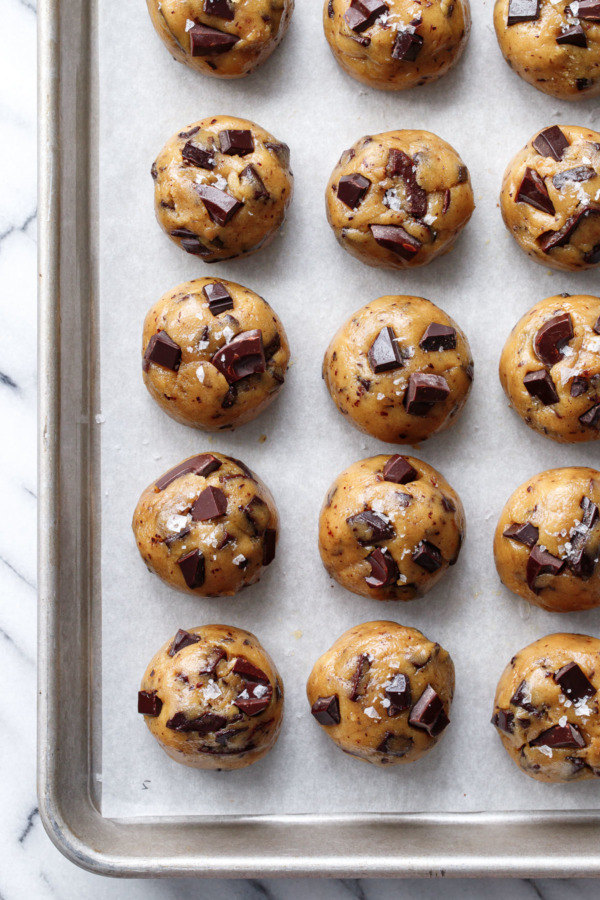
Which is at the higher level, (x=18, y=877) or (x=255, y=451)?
(x=255, y=451)

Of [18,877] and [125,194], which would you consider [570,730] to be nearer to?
[18,877]

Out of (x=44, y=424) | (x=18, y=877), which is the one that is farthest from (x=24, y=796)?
(x=44, y=424)

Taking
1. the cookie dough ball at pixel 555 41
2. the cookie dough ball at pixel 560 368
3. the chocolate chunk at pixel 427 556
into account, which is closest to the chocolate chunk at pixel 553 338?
the cookie dough ball at pixel 560 368

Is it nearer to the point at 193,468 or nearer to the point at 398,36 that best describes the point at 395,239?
the point at 398,36

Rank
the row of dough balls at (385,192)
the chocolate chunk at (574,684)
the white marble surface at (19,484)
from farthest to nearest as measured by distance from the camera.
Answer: the white marble surface at (19,484), the row of dough balls at (385,192), the chocolate chunk at (574,684)

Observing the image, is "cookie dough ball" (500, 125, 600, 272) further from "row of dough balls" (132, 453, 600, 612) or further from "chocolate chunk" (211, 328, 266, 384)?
"chocolate chunk" (211, 328, 266, 384)

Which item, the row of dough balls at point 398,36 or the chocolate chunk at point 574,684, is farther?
the row of dough balls at point 398,36

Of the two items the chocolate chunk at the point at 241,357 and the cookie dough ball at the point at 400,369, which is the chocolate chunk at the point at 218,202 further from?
the cookie dough ball at the point at 400,369

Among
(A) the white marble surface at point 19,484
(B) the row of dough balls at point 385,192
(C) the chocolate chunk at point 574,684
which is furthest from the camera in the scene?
A: (A) the white marble surface at point 19,484
